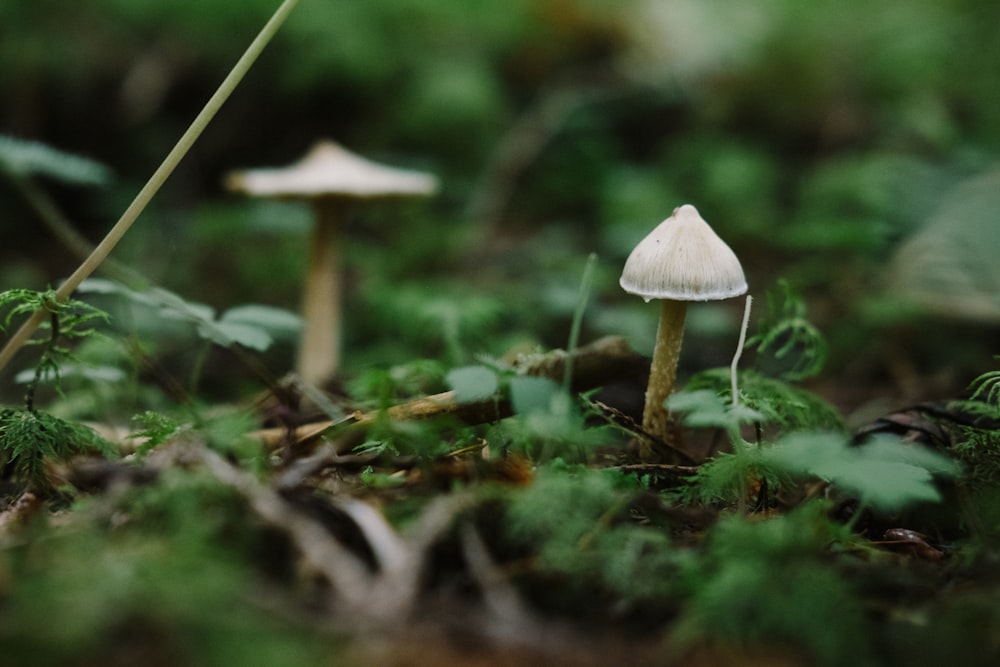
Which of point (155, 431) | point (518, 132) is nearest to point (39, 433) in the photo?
point (155, 431)

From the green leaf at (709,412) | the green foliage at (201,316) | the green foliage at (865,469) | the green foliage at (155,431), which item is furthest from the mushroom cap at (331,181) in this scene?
the green foliage at (865,469)

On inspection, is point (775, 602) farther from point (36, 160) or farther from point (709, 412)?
point (36, 160)

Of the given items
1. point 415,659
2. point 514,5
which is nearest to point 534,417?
point 415,659

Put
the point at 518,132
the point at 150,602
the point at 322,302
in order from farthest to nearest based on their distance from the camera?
1. the point at 518,132
2. the point at 322,302
3. the point at 150,602

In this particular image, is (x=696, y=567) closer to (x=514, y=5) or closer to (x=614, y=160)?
(x=614, y=160)

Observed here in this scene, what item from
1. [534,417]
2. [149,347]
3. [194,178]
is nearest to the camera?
[534,417]

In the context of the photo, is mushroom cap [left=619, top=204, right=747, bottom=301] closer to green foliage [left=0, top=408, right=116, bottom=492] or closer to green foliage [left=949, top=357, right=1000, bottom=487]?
green foliage [left=949, top=357, right=1000, bottom=487]
